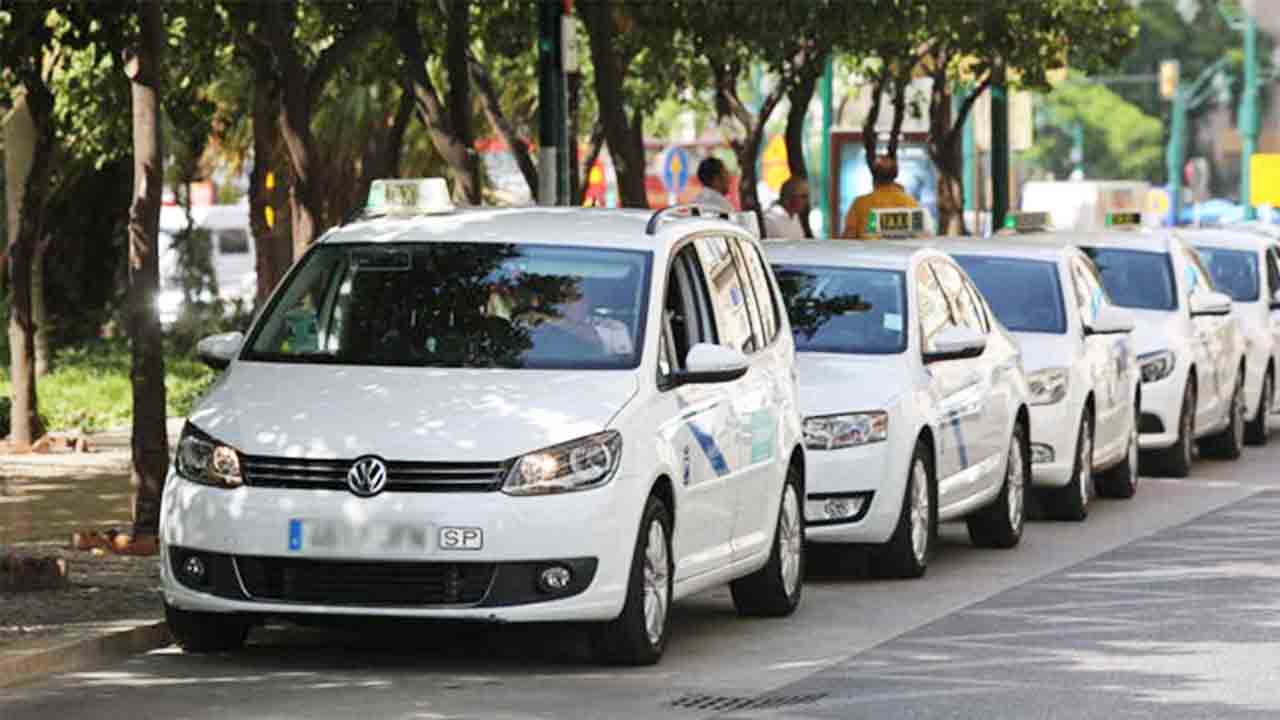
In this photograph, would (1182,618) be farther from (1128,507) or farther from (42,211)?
(42,211)

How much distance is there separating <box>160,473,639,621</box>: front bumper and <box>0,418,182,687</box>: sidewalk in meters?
0.81

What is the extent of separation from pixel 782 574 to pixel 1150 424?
357 inches

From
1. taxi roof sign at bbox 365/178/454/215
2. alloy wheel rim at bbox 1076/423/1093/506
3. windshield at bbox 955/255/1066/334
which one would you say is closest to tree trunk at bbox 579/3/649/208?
windshield at bbox 955/255/1066/334

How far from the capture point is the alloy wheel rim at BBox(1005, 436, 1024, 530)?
673 inches

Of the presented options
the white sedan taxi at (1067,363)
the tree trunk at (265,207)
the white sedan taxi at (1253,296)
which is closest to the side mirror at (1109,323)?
the white sedan taxi at (1067,363)

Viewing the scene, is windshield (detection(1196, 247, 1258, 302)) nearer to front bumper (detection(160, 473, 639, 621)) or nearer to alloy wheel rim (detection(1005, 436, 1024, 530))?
alloy wheel rim (detection(1005, 436, 1024, 530))

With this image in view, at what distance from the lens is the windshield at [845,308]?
15.8 metres

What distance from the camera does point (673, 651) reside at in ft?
40.8

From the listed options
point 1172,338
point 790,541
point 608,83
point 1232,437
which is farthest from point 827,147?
point 790,541

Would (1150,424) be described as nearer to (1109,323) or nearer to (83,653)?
(1109,323)

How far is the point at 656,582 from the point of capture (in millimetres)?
11859

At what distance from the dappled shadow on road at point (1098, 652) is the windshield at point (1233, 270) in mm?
10125

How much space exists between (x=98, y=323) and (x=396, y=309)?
28.5 metres

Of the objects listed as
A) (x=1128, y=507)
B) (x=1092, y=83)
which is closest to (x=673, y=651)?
(x=1128, y=507)
